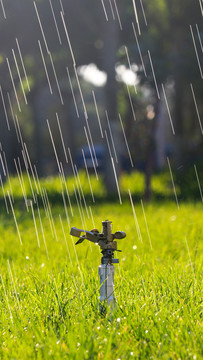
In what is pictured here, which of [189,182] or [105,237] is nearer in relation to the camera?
[105,237]

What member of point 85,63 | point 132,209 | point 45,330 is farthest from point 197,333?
point 85,63

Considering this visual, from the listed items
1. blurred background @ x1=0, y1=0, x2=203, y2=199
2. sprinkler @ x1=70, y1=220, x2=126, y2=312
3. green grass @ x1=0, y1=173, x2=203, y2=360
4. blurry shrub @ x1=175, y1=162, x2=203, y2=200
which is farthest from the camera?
blurred background @ x1=0, y1=0, x2=203, y2=199

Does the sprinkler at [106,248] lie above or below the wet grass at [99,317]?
above

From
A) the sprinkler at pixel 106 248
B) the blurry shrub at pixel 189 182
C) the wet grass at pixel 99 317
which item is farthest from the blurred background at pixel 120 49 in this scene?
the sprinkler at pixel 106 248

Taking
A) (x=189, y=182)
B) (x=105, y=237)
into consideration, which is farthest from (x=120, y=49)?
(x=105, y=237)

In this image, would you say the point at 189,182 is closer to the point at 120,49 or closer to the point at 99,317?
the point at 120,49

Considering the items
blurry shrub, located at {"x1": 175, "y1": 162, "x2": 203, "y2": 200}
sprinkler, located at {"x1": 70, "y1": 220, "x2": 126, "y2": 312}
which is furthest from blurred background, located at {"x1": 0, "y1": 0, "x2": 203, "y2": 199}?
sprinkler, located at {"x1": 70, "y1": 220, "x2": 126, "y2": 312}

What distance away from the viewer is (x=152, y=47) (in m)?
12.7

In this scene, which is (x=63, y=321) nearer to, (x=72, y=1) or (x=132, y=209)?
(x=132, y=209)

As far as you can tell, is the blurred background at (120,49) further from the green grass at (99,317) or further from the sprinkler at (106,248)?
the sprinkler at (106,248)

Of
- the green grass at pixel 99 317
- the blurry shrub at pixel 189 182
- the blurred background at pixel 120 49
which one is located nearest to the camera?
the green grass at pixel 99 317

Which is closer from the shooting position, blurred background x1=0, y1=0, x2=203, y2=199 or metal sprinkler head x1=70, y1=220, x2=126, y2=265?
metal sprinkler head x1=70, y1=220, x2=126, y2=265

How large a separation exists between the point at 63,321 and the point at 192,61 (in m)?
10.8

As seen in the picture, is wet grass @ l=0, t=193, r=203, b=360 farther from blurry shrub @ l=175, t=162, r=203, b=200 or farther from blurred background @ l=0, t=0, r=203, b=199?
blurred background @ l=0, t=0, r=203, b=199
